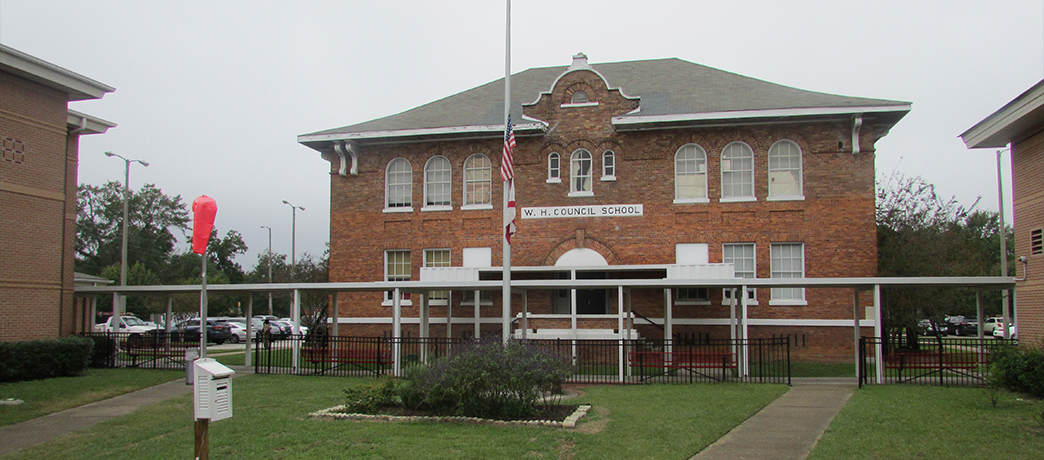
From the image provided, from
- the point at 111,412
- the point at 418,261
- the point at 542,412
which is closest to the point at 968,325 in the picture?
the point at 418,261

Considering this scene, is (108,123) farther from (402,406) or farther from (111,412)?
(402,406)

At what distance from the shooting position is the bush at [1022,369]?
13930 millimetres

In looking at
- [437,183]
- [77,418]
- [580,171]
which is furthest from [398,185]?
[77,418]

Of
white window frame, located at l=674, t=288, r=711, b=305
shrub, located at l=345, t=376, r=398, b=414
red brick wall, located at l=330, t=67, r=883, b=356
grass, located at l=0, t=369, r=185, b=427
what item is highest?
red brick wall, located at l=330, t=67, r=883, b=356

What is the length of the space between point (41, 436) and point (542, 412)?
772 centimetres

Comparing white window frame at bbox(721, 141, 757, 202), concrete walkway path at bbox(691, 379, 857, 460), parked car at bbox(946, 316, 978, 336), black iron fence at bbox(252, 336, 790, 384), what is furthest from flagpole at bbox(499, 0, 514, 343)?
parked car at bbox(946, 316, 978, 336)

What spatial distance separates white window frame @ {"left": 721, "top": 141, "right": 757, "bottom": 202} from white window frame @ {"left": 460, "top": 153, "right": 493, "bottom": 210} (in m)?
7.90

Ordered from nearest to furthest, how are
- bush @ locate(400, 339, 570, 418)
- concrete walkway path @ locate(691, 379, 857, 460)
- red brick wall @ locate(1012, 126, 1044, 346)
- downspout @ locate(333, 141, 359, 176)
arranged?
concrete walkway path @ locate(691, 379, 857, 460), bush @ locate(400, 339, 570, 418), red brick wall @ locate(1012, 126, 1044, 346), downspout @ locate(333, 141, 359, 176)

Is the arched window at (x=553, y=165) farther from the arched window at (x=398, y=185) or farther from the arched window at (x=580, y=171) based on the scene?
the arched window at (x=398, y=185)

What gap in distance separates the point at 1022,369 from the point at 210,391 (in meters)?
14.2

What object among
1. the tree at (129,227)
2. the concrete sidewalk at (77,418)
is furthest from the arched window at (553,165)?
the tree at (129,227)

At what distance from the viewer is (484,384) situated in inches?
467

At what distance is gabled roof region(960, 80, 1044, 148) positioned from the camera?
15203 millimetres

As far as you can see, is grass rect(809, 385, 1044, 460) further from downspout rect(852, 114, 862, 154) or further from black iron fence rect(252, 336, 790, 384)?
downspout rect(852, 114, 862, 154)
